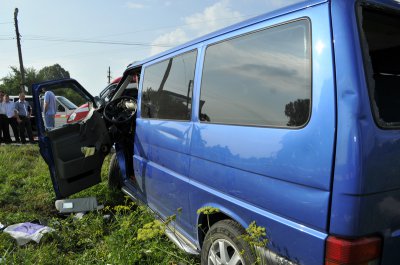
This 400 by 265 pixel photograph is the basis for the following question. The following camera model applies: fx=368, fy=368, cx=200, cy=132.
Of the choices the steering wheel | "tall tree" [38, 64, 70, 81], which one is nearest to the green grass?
the steering wheel

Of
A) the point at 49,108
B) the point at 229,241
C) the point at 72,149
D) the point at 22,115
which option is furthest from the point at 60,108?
the point at 229,241

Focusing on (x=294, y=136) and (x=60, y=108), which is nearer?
(x=294, y=136)

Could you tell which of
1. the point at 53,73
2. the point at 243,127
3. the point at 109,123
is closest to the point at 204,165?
the point at 243,127

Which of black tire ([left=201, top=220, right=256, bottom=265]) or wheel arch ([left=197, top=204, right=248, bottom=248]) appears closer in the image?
black tire ([left=201, top=220, right=256, bottom=265])

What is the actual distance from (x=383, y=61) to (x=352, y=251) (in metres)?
1.29

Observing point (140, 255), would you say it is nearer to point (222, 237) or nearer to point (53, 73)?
point (222, 237)

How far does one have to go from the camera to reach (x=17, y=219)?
14.8 ft

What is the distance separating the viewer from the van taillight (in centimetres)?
181

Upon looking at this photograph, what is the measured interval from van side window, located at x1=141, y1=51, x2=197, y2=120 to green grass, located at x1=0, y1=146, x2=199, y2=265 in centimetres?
101

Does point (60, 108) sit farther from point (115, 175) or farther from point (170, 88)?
point (170, 88)

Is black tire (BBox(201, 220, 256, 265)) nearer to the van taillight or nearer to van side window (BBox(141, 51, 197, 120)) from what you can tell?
the van taillight

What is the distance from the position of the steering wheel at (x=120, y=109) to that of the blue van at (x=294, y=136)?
1766 mm

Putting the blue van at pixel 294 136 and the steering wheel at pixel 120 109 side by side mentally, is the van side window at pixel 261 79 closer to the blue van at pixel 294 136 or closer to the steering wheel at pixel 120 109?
the blue van at pixel 294 136

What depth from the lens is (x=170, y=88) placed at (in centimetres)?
364
